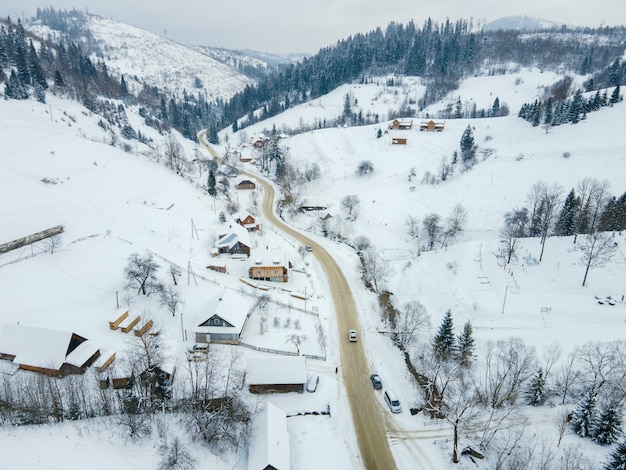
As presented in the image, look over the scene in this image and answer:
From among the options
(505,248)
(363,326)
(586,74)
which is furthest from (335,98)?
(363,326)

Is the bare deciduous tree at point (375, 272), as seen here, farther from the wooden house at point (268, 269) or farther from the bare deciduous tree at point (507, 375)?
the bare deciduous tree at point (507, 375)

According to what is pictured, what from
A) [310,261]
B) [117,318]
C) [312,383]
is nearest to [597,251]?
[312,383]

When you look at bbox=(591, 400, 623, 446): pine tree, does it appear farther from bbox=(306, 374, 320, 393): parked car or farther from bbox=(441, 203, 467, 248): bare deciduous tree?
bbox=(441, 203, 467, 248): bare deciduous tree

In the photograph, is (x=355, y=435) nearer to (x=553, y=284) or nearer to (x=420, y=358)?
(x=420, y=358)

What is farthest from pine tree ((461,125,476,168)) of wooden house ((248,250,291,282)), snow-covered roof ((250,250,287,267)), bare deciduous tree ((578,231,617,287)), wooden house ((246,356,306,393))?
wooden house ((246,356,306,393))

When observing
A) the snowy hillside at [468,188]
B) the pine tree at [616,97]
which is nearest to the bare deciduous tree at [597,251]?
the snowy hillside at [468,188]
